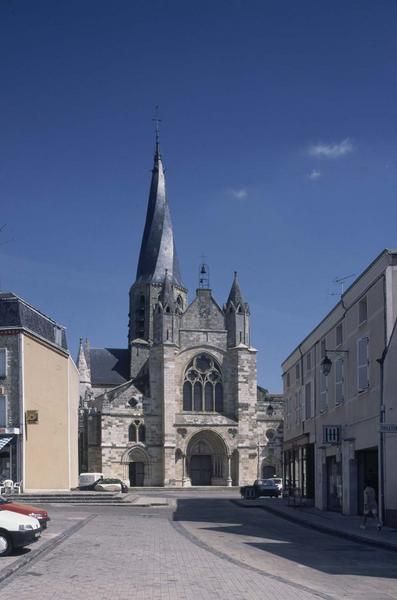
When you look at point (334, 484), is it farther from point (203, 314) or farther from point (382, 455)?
A: point (203, 314)

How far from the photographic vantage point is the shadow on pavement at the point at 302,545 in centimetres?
1680

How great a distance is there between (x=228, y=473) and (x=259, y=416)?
6563mm

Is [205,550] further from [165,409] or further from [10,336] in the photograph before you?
[165,409]

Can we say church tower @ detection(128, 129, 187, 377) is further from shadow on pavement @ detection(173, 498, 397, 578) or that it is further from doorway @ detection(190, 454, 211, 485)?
shadow on pavement @ detection(173, 498, 397, 578)

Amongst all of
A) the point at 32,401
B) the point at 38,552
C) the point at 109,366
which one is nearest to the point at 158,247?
the point at 109,366

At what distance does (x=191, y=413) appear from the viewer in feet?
250

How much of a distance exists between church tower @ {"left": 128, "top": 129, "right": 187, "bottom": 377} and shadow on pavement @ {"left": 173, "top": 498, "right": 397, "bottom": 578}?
59569mm

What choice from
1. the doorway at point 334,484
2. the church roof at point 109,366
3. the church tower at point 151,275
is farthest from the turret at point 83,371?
the doorway at point 334,484

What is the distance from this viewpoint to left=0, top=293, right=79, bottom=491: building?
44469 millimetres

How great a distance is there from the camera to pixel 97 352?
97750mm

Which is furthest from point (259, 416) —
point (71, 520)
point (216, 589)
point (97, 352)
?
point (216, 589)

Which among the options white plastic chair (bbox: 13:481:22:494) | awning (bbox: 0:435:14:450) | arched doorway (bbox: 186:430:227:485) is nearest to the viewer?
white plastic chair (bbox: 13:481:22:494)

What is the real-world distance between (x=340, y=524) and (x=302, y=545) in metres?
6.50

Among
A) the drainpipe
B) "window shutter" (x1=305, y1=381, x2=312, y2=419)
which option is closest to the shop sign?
the drainpipe
